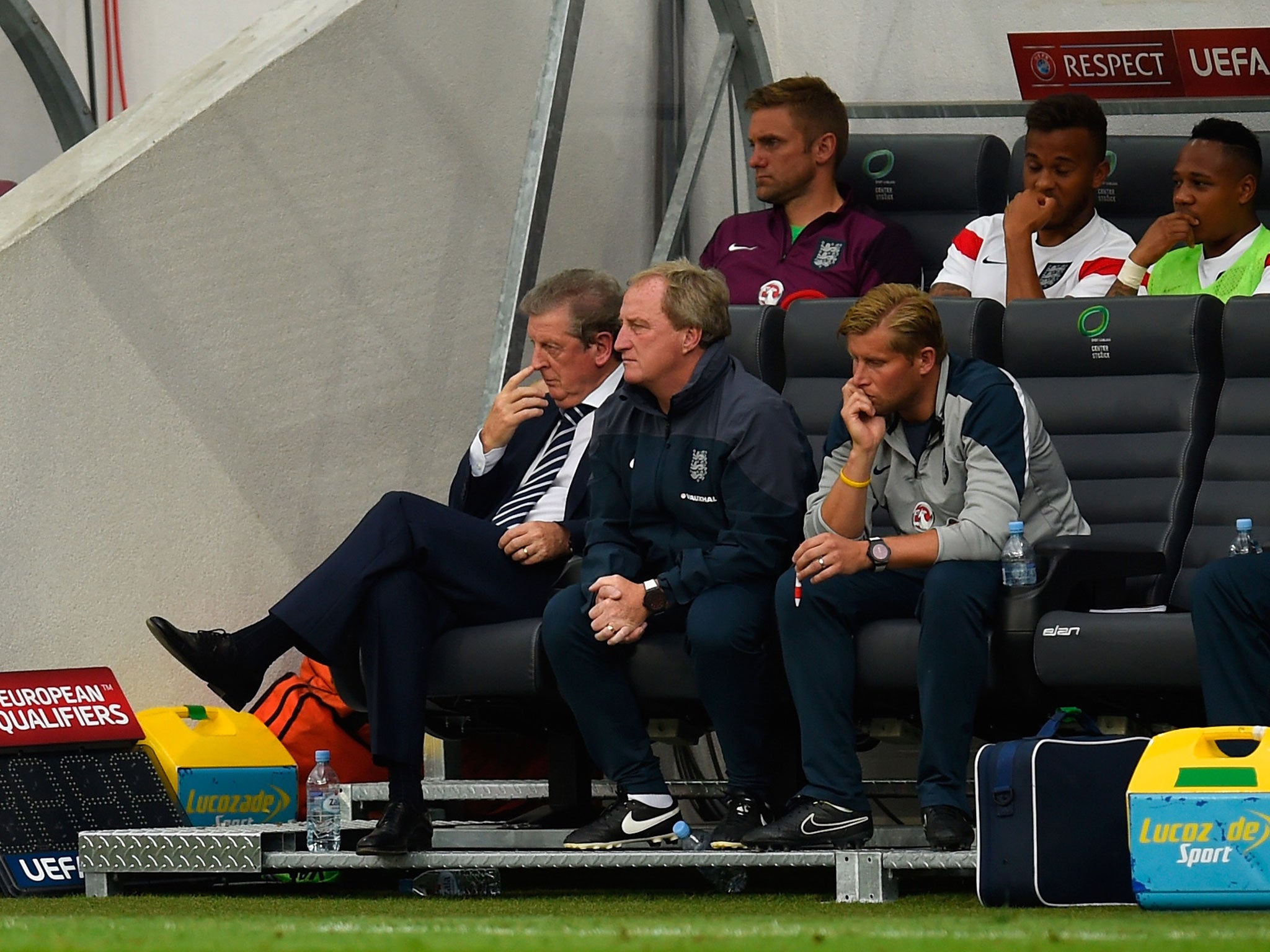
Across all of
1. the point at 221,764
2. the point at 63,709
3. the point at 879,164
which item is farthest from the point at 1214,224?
the point at 63,709

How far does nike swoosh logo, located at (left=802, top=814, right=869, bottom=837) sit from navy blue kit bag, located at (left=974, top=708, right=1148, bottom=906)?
11.5 inches

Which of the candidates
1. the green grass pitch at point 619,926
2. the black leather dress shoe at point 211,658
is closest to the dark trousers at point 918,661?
the green grass pitch at point 619,926

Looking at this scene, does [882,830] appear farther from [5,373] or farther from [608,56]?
[608,56]

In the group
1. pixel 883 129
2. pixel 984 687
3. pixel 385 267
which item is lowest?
pixel 984 687

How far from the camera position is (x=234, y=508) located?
4363 mm

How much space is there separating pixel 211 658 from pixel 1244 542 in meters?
1.89

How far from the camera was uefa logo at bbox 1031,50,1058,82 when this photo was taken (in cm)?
530

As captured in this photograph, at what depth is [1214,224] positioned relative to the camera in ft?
13.4

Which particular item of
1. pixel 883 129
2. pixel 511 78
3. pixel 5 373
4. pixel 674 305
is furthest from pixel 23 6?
pixel 674 305

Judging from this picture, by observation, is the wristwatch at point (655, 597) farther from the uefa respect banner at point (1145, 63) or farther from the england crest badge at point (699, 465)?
the uefa respect banner at point (1145, 63)

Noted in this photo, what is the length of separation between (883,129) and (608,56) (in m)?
0.86

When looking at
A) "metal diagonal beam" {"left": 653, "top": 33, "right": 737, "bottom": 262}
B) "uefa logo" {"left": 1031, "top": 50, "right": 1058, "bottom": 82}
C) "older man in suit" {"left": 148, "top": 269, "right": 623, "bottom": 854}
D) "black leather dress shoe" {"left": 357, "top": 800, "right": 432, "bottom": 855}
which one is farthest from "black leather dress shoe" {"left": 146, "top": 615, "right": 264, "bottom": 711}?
"uefa logo" {"left": 1031, "top": 50, "right": 1058, "bottom": 82}

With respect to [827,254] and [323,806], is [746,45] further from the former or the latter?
[323,806]

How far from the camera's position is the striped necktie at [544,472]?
→ 3830 millimetres
